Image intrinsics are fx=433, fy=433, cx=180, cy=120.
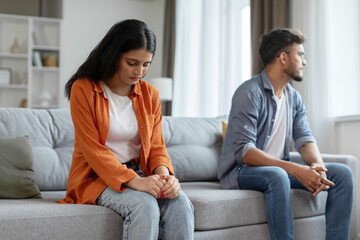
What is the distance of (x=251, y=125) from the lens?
2125 mm

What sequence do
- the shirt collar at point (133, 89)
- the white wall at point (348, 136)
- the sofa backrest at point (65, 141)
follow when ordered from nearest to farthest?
the shirt collar at point (133, 89), the sofa backrest at point (65, 141), the white wall at point (348, 136)

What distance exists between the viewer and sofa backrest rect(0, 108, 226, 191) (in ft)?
7.04

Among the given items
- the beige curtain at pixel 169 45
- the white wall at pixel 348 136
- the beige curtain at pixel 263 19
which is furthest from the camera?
the beige curtain at pixel 169 45

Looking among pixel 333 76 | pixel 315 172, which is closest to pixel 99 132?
pixel 315 172

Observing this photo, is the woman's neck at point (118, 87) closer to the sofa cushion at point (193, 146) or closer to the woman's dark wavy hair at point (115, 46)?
the woman's dark wavy hair at point (115, 46)

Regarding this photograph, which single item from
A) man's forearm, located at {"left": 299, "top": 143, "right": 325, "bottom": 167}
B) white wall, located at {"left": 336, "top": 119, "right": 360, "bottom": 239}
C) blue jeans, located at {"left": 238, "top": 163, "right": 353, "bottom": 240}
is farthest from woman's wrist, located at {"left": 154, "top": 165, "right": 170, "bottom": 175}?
white wall, located at {"left": 336, "top": 119, "right": 360, "bottom": 239}

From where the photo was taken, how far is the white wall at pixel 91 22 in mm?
6012

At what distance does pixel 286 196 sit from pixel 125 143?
0.73 meters

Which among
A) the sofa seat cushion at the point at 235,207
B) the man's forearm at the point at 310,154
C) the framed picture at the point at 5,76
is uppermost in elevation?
the framed picture at the point at 5,76

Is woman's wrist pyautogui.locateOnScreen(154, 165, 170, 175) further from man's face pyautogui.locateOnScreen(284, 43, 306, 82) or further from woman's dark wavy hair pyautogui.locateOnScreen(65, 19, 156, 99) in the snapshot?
man's face pyautogui.locateOnScreen(284, 43, 306, 82)

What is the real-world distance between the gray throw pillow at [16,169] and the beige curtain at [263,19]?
2.27 metres

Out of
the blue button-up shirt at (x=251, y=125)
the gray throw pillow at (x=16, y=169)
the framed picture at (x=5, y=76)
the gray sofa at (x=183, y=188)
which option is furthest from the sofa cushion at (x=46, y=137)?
the framed picture at (x=5, y=76)

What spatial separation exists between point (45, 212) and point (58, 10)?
5375mm

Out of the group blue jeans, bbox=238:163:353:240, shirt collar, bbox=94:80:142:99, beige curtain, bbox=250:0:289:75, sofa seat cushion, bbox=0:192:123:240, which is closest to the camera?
sofa seat cushion, bbox=0:192:123:240
